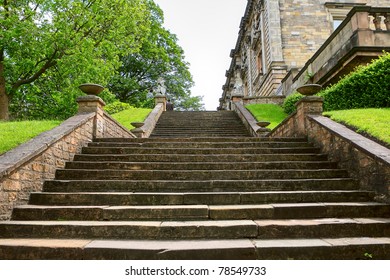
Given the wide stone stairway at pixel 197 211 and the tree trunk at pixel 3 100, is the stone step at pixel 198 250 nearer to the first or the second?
the wide stone stairway at pixel 197 211

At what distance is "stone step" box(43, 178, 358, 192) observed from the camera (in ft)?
15.9

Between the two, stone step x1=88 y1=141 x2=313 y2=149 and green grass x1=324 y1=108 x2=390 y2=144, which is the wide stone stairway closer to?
stone step x1=88 y1=141 x2=313 y2=149

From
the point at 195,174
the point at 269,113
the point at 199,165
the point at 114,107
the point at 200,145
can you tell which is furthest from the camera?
the point at 114,107

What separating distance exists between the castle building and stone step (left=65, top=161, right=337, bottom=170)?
6663 mm

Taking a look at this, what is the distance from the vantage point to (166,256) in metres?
3.10

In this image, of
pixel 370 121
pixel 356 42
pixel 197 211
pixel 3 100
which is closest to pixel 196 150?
pixel 197 211

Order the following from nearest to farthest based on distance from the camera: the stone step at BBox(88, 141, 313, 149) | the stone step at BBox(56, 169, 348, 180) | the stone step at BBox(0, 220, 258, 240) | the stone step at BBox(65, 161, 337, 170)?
the stone step at BBox(0, 220, 258, 240)
the stone step at BBox(56, 169, 348, 180)
the stone step at BBox(65, 161, 337, 170)
the stone step at BBox(88, 141, 313, 149)

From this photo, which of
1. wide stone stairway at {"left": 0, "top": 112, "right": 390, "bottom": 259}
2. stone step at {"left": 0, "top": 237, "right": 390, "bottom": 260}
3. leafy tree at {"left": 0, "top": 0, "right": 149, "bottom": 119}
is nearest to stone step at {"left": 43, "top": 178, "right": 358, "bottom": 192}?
wide stone stairway at {"left": 0, "top": 112, "right": 390, "bottom": 259}

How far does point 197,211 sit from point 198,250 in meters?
0.95

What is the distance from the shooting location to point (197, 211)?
4047 millimetres

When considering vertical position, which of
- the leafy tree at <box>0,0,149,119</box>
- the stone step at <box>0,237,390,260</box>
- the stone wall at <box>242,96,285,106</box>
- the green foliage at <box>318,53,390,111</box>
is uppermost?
the leafy tree at <box>0,0,149,119</box>

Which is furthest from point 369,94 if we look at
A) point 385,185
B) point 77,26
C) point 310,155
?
point 77,26

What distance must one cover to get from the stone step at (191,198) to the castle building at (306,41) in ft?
25.4

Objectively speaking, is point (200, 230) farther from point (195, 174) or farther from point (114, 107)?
point (114, 107)
